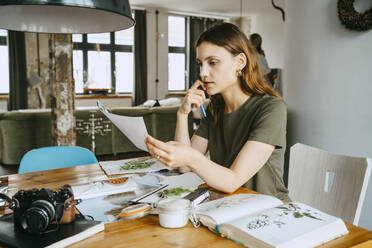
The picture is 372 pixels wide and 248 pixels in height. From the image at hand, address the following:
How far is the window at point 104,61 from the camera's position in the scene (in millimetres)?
7590

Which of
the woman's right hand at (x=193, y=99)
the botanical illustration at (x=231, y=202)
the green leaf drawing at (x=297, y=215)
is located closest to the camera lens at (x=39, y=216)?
the botanical illustration at (x=231, y=202)

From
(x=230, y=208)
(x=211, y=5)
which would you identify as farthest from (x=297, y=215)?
(x=211, y=5)

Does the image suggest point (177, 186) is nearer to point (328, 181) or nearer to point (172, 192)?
point (172, 192)

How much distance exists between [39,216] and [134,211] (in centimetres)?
26

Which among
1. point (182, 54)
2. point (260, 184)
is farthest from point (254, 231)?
point (182, 54)

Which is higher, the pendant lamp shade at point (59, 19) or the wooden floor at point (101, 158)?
the pendant lamp shade at point (59, 19)

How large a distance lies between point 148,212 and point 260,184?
0.55m

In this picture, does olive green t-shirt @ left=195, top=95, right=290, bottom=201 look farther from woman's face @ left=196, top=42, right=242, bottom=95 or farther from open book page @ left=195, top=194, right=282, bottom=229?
open book page @ left=195, top=194, right=282, bottom=229

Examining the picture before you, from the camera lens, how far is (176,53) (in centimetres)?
873

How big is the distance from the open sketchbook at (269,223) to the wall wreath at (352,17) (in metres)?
1.49

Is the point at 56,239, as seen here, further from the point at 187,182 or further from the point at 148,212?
the point at 187,182

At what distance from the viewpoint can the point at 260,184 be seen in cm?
132

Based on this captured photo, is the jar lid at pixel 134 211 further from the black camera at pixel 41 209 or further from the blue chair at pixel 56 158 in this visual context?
the blue chair at pixel 56 158

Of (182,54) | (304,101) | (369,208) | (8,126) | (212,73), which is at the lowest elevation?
(369,208)
